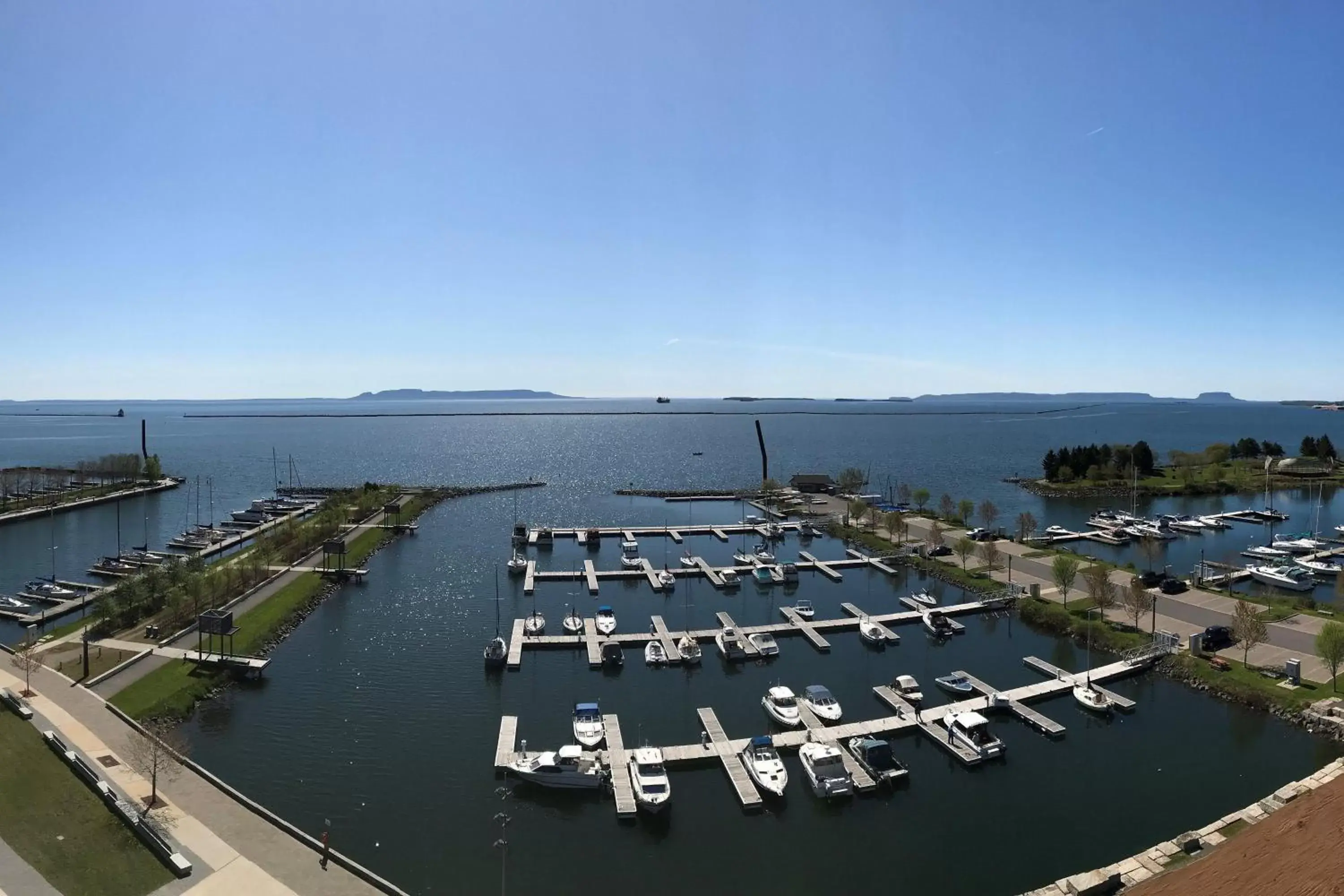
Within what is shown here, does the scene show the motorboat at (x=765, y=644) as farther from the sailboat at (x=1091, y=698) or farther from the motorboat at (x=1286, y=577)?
the motorboat at (x=1286, y=577)

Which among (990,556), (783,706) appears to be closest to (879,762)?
(783,706)

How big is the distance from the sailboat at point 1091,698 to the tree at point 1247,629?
722 centimetres

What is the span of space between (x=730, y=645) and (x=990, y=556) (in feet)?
71.6

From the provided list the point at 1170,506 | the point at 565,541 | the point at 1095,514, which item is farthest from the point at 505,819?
the point at 1170,506

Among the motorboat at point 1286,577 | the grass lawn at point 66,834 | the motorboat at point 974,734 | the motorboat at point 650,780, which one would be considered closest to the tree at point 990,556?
the motorboat at point 1286,577

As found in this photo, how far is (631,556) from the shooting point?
56.3m

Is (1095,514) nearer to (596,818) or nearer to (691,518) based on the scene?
(691,518)

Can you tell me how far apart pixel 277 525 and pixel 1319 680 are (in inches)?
2927

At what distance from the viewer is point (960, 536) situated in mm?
59938

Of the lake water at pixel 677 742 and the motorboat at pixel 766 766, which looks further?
the motorboat at pixel 766 766

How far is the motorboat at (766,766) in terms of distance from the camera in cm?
2416

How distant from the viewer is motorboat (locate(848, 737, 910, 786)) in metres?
24.8

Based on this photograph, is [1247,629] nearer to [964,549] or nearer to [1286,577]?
[964,549]

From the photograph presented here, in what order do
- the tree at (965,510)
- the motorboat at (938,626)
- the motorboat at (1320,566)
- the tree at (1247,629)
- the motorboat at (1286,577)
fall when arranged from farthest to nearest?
the tree at (965,510)
the motorboat at (1320,566)
the motorboat at (1286,577)
the motorboat at (938,626)
the tree at (1247,629)
